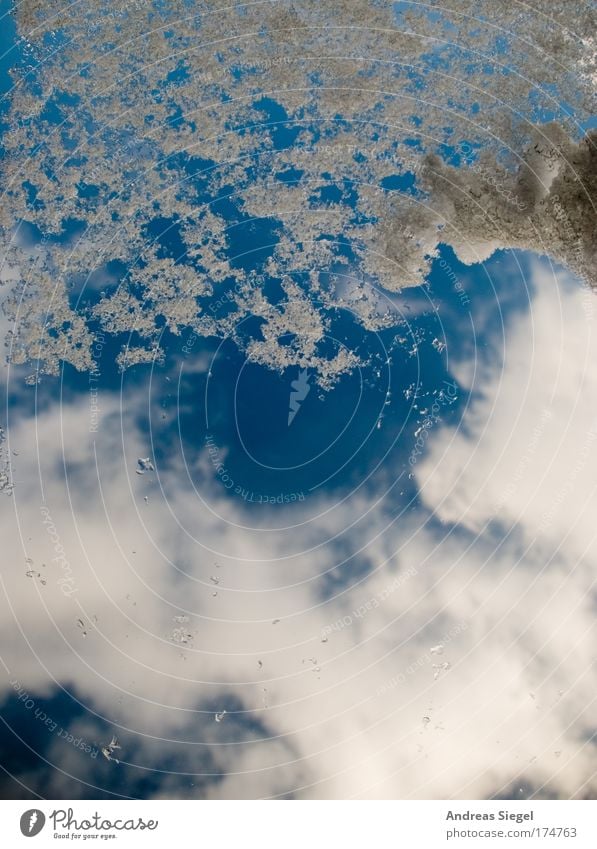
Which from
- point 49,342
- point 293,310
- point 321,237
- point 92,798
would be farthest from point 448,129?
point 92,798

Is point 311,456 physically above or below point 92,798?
above

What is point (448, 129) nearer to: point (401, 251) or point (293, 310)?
point (401, 251)

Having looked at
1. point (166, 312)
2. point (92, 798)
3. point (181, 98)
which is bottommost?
point (92, 798)

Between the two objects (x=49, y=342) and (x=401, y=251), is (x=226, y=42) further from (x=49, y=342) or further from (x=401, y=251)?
(x=49, y=342)
